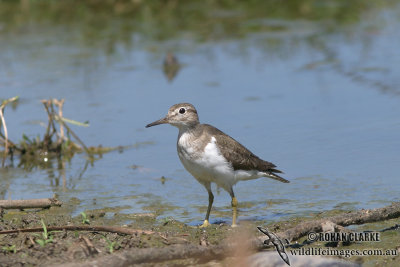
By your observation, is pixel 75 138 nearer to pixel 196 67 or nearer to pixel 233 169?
pixel 233 169

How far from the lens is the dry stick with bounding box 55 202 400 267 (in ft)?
18.0

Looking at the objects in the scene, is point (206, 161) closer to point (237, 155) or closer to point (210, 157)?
point (210, 157)

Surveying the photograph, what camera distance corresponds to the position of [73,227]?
6473 mm

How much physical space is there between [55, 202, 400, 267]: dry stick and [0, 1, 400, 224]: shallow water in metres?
0.86

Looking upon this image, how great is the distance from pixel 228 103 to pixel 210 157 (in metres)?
4.46

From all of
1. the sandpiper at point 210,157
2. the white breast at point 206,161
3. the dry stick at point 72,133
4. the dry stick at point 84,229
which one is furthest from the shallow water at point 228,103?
the dry stick at point 84,229

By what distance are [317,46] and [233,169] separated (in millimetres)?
8059

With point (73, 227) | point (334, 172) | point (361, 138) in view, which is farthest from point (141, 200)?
point (361, 138)

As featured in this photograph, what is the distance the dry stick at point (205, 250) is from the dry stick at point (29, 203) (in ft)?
7.36

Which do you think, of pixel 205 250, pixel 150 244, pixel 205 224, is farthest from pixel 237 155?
pixel 205 250

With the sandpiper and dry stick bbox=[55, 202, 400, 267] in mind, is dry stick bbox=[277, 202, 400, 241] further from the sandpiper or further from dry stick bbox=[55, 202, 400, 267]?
the sandpiper

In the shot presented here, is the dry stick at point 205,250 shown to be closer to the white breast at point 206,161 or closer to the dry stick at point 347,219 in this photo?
the dry stick at point 347,219

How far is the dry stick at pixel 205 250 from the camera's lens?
18.0 ft

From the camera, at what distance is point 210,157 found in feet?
23.9
